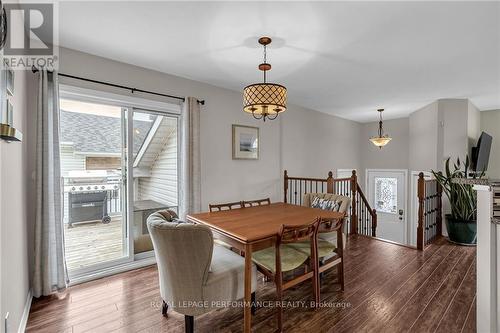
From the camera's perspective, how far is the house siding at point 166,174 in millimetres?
3469

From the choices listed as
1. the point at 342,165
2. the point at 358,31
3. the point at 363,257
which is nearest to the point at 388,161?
the point at 342,165

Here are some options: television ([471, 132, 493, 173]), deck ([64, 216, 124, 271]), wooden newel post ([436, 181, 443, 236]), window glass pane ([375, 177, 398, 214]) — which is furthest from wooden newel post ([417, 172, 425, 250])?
deck ([64, 216, 124, 271])

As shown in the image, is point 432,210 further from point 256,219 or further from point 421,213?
point 256,219

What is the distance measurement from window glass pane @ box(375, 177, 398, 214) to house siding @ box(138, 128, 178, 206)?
5.70m

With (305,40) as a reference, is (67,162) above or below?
below

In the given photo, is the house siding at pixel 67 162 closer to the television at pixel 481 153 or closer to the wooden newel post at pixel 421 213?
the wooden newel post at pixel 421 213

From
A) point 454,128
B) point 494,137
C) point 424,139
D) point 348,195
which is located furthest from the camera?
point 494,137

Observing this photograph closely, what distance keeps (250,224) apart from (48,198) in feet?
6.53

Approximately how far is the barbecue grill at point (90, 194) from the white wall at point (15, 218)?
53 centimetres

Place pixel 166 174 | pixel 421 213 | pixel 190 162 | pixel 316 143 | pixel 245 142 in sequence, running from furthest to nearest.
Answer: pixel 316 143, pixel 245 142, pixel 421 213, pixel 166 174, pixel 190 162

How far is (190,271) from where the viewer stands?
66.2 inches

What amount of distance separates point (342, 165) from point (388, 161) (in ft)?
A: 4.21

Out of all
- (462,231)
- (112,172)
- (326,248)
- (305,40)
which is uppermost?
(305,40)

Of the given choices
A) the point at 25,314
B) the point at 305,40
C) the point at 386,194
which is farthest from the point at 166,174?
the point at 386,194
